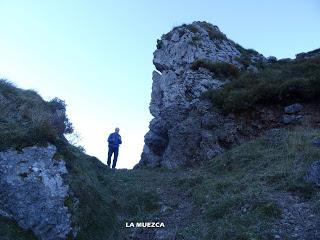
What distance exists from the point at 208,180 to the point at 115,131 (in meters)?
8.59

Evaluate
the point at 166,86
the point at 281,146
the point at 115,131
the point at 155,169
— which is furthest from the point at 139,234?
the point at 166,86

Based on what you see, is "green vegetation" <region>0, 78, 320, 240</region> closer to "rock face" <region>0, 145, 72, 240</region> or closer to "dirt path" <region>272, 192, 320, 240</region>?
"dirt path" <region>272, 192, 320, 240</region>

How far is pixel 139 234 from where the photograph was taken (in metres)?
11.2

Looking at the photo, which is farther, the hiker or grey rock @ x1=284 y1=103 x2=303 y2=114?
the hiker

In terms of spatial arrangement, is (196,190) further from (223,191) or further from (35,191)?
(35,191)

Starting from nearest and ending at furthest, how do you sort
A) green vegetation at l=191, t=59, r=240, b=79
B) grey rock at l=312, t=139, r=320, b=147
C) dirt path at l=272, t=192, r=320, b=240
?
dirt path at l=272, t=192, r=320, b=240, grey rock at l=312, t=139, r=320, b=147, green vegetation at l=191, t=59, r=240, b=79

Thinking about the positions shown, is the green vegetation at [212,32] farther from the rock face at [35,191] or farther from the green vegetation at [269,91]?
the rock face at [35,191]

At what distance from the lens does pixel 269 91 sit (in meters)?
20.0

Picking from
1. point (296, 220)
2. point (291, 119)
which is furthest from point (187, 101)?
point (296, 220)

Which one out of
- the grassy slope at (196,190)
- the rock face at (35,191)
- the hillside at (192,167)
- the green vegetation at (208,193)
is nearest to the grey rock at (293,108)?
the hillside at (192,167)

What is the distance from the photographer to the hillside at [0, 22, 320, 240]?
33.6ft

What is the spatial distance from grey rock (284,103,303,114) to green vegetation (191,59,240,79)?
18.4 ft

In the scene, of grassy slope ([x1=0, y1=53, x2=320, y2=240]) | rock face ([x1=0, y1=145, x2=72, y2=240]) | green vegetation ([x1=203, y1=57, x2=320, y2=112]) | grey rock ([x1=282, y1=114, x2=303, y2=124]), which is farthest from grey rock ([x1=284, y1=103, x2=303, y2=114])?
rock face ([x1=0, y1=145, x2=72, y2=240])

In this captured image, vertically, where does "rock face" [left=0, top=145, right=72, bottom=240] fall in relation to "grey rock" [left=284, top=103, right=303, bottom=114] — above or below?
below
